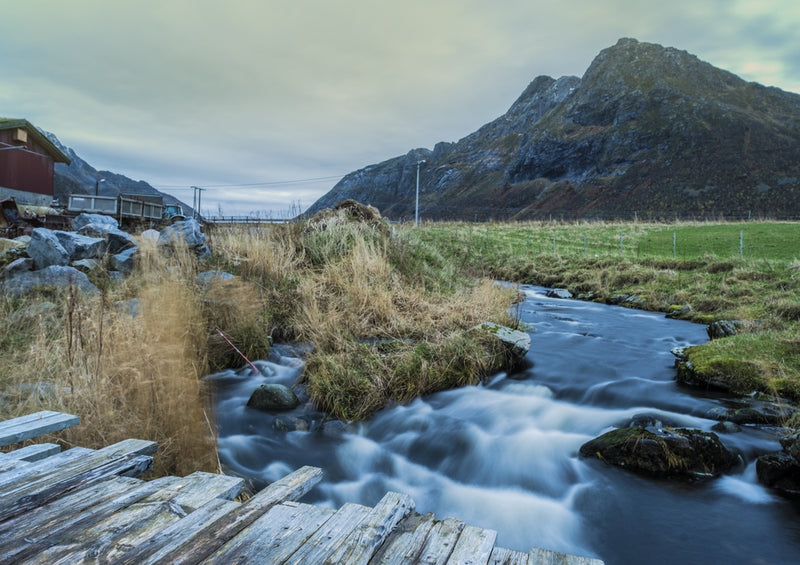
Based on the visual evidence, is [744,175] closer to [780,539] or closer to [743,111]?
[743,111]

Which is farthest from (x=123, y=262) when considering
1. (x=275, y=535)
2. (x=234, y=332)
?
(x=275, y=535)

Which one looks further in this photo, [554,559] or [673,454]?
[673,454]

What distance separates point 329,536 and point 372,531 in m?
0.17

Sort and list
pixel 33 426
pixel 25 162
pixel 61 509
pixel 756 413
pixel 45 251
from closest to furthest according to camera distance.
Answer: pixel 61 509 → pixel 33 426 → pixel 756 413 → pixel 45 251 → pixel 25 162

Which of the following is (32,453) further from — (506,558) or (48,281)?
(48,281)

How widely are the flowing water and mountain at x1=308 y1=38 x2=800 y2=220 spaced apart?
61.2m

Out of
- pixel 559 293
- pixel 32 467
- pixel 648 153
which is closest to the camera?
pixel 32 467

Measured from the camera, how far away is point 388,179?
185 m

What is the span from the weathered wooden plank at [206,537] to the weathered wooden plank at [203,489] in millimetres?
156

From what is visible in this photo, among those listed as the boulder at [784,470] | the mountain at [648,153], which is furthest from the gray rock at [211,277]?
the mountain at [648,153]

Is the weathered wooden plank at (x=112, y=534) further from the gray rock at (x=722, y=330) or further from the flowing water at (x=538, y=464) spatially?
the gray rock at (x=722, y=330)

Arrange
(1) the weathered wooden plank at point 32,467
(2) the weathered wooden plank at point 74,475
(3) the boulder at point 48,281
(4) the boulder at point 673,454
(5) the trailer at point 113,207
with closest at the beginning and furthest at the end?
(2) the weathered wooden plank at point 74,475, (1) the weathered wooden plank at point 32,467, (4) the boulder at point 673,454, (3) the boulder at point 48,281, (5) the trailer at point 113,207

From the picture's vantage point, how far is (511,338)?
7.18 metres

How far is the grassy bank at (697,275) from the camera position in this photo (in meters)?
6.52
